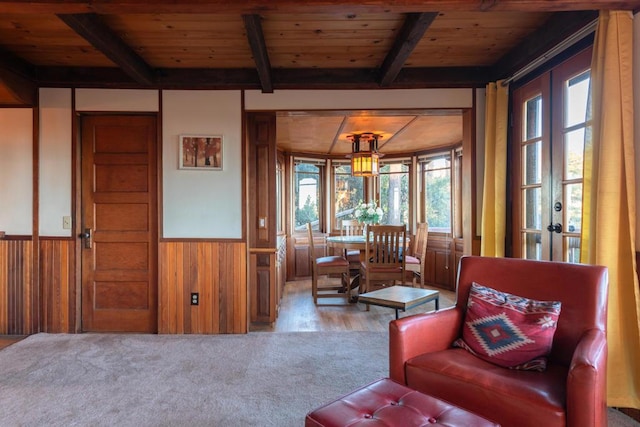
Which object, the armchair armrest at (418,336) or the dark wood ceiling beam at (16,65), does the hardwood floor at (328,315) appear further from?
the dark wood ceiling beam at (16,65)

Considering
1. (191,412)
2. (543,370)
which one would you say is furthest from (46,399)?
(543,370)

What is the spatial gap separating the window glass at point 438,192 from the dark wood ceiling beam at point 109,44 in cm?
451

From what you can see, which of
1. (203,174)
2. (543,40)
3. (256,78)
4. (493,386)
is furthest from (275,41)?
(493,386)

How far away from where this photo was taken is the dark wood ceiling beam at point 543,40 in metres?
2.34

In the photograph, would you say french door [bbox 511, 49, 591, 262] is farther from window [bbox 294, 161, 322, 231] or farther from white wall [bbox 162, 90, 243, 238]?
window [bbox 294, 161, 322, 231]

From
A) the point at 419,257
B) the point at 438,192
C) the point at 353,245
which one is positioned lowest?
the point at 419,257

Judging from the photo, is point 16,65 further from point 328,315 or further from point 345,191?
point 345,191

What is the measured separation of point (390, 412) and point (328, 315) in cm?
280

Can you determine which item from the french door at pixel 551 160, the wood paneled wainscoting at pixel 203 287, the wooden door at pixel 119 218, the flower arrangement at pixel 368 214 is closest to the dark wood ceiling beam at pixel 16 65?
the wooden door at pixel 119 218

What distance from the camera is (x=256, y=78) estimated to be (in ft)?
11.5

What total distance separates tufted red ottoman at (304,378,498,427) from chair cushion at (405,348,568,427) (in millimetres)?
275

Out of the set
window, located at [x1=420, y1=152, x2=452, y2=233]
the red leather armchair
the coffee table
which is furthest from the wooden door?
window, located at [x1=420, y1=152, x2=452, y2=233]

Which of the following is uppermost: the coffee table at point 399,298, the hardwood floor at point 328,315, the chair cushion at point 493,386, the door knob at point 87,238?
the door knob at point 87,238

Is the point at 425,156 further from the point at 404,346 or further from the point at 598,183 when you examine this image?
the point at 404,346
